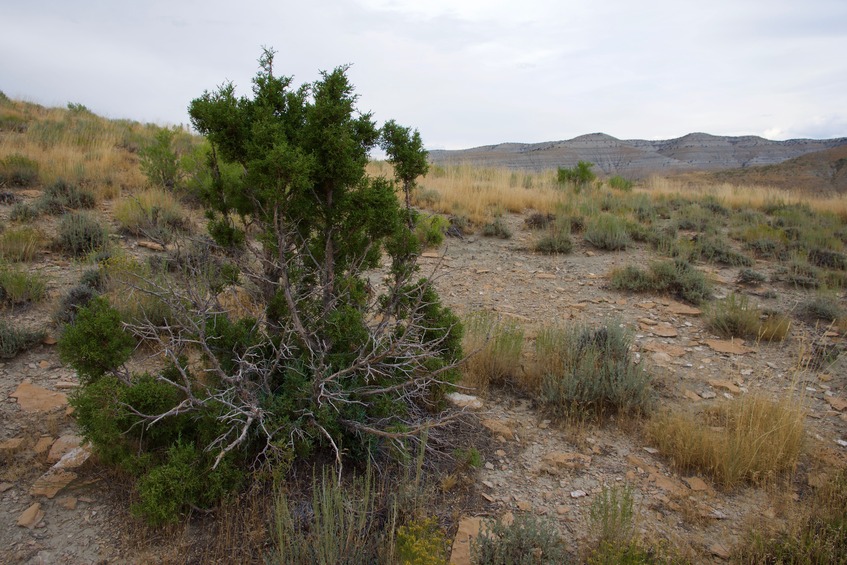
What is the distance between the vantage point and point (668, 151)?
4691 cm

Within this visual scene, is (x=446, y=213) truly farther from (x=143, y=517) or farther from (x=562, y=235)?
(x=143, y=517)

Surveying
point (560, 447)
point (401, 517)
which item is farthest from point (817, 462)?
point (401, 517)

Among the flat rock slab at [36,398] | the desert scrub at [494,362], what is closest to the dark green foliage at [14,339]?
the flat rock slab at [36,398]

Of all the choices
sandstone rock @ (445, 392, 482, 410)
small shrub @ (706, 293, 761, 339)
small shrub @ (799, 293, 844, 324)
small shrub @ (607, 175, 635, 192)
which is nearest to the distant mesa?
small shrub @ (607, 175, 635, 192)

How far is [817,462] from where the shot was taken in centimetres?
314

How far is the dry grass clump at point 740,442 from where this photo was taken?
→ 297 cm

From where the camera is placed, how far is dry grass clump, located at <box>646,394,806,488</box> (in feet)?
9.74

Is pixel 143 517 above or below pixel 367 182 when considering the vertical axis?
below

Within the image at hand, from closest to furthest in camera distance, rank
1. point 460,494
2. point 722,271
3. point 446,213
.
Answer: point 460,494
point 722,271
point 446,213

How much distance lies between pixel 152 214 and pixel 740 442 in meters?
6.85

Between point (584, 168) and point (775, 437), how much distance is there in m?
10.5

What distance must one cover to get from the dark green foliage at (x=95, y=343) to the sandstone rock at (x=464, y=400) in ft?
6.74

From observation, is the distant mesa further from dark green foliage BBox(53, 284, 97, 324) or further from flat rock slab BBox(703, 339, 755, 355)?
dark green foliage BBox(53, 284, 97, 324)

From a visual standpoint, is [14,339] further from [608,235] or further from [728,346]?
[608,235]
